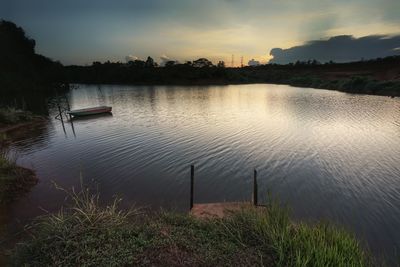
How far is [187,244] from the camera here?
6.00 meters

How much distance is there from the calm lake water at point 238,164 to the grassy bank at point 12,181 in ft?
1.64

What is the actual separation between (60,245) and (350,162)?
46.7ft

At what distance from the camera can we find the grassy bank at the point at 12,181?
36.4 ft

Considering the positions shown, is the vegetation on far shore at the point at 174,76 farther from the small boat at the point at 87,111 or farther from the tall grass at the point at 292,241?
the tall grass at the point at 292,241

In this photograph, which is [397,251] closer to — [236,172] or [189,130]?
[236,172]

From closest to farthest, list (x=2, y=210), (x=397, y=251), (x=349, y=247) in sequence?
(x=349, y=247) → (x=397, y=251) → (x=2, y=210)

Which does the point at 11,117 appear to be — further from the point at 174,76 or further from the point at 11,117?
the point at 174,76

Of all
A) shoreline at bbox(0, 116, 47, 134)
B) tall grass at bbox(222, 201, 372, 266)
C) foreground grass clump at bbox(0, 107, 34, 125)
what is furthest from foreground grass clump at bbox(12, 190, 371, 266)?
foreground grass clump at bbox(0, 107, 34, 125)

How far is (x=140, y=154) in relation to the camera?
17.0 meters

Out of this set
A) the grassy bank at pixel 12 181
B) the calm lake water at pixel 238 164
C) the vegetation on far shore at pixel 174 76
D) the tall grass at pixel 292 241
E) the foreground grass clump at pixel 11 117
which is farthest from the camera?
the vegetation on far shore at pixel 174 76

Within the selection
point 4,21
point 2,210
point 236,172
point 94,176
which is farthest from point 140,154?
point 4,21

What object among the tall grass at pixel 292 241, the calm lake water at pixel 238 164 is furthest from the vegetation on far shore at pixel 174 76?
the tall grass at pixel 292 241

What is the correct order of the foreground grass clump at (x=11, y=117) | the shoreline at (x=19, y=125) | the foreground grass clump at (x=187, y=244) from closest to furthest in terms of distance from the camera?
the foreground grass clump at (x=187, y=244) < the shoreline at (x=19, y=125) < the foreground grass clump at (x=11, y=117)

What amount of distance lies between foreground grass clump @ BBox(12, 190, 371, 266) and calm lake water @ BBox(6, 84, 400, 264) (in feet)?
11.6
